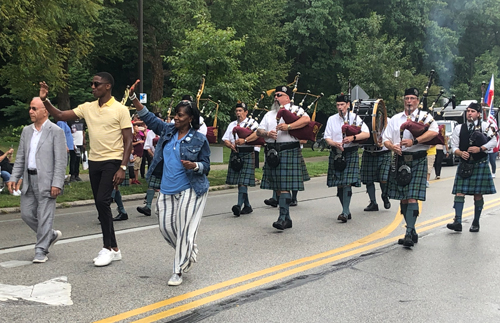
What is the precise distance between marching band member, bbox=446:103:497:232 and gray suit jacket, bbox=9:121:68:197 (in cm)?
556

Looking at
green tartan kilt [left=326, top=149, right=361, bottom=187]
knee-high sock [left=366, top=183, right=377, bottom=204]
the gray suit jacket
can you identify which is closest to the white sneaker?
the gray suit jacket

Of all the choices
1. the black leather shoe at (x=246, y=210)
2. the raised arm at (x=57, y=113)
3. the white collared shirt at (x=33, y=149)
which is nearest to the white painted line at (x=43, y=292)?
the white collared shirt at (x=33, y=149)

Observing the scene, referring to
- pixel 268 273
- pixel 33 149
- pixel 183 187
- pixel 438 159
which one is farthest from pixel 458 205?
pixel 438 159

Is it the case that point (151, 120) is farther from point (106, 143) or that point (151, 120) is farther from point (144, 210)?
point (144, 210)

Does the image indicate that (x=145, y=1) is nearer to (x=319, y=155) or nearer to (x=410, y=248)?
(x=319, y=155)

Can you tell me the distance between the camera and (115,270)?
588 centimetres

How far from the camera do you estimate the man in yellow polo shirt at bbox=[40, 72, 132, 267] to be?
241 inches

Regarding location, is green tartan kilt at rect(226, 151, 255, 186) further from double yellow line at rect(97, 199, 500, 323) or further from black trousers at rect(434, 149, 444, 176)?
black trousers at rect(434, 149, 444, 176)

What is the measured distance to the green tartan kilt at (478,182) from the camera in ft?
27.4

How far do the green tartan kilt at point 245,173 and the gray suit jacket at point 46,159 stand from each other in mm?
3946

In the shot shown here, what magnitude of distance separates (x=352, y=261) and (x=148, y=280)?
2.37 metres

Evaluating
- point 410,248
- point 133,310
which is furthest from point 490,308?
point 133,310

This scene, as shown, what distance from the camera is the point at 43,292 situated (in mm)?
5039

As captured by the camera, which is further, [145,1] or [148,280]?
[145,1]
